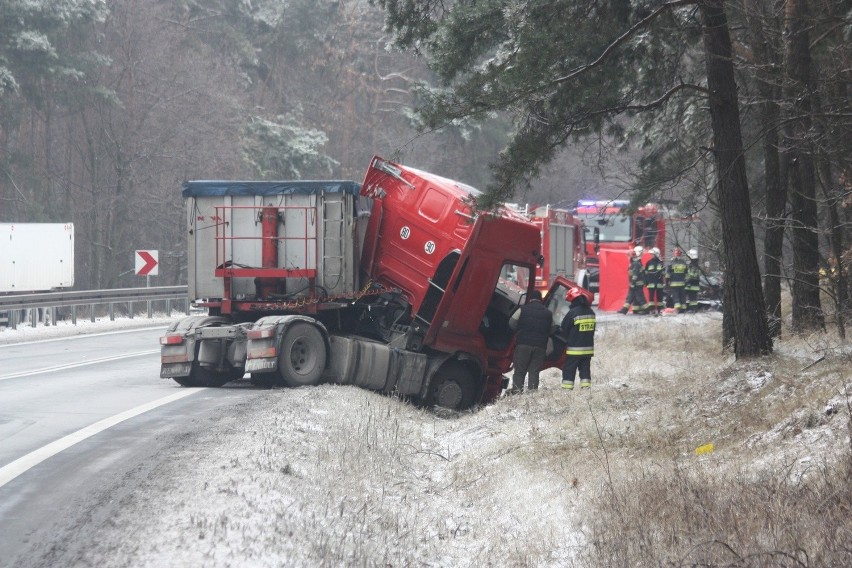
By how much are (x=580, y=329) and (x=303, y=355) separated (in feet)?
11.9

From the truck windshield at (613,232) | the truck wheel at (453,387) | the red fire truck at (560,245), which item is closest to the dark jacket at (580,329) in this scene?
the truck wheel at (453,387)

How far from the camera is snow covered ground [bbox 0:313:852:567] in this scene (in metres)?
6.35

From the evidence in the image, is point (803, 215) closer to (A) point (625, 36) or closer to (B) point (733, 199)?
(B) point (733, 199)

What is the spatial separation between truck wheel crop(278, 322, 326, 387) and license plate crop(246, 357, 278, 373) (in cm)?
22

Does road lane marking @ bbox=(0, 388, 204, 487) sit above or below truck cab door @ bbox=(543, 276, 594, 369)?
below

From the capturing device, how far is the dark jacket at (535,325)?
14.6m

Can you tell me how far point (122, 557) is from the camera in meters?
5.80

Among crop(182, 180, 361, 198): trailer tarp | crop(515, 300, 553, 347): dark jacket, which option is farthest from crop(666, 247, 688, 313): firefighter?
crop(182, 180, 361, 198): trailer tarp

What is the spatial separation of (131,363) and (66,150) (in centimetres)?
2379

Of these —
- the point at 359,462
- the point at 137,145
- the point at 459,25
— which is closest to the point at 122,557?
the point at 359,462

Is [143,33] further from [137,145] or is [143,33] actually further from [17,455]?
[17,455]

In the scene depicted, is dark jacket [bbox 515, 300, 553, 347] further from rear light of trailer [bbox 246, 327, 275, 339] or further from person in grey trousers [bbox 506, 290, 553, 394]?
rear light of trailer [bbox 246, 327, 275, 339]

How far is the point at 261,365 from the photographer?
13.7 m

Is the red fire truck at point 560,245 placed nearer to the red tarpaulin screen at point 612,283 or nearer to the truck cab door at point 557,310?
the red tarpaulin screen at point 612,283
